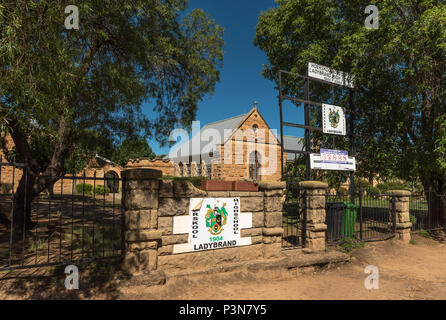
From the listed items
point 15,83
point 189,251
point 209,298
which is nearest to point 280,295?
point 209,298

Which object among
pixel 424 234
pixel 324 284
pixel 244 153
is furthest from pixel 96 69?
pixel 244 153

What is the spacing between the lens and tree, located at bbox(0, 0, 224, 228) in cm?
432

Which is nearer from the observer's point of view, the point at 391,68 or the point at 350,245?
the point at 350,245

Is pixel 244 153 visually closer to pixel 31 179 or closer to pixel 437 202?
pixel 437 202

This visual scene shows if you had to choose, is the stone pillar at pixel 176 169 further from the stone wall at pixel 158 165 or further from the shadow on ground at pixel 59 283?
the shadow on ground at pixel 59 283

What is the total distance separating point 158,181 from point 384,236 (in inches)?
310

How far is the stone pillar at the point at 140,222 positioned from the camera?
5.03m

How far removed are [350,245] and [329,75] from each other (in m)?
5.83

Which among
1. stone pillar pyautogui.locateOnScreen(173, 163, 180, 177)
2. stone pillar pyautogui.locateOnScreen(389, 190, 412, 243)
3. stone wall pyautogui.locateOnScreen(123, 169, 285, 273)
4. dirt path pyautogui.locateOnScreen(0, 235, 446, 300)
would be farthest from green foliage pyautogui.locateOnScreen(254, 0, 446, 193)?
stone pillar pyautogui.locateOnScreen(173, 163, 180, 177)

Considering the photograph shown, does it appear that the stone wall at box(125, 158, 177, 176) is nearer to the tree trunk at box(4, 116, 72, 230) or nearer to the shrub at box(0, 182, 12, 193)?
the shrub at box(0, 182, 12, 193)

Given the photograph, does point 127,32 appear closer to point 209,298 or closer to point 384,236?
point 209,298

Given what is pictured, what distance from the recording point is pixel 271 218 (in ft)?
21.2

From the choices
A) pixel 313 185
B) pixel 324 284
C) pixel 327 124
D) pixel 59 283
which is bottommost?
pixel 324 284

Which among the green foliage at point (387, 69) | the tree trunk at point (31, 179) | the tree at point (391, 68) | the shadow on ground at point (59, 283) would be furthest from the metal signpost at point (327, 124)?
the tree trunk at point (31, 179)
